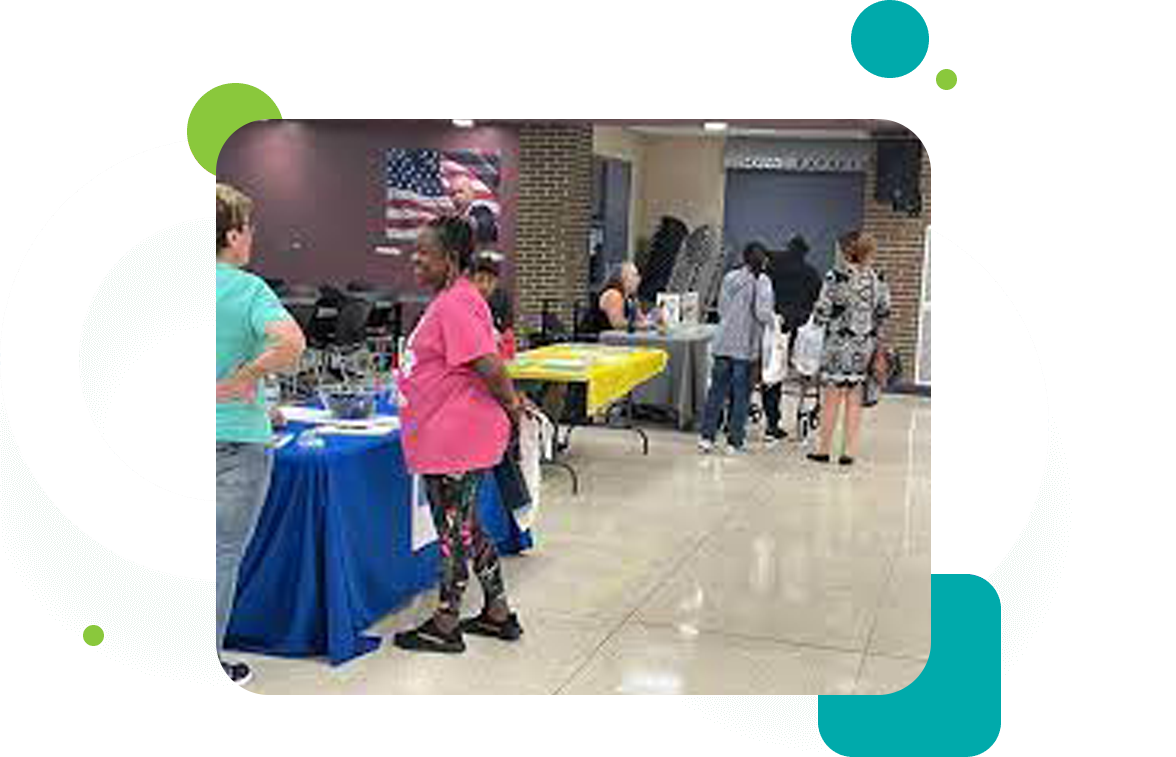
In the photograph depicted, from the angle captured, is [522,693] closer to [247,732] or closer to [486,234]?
[247,732]

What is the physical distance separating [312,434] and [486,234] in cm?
685

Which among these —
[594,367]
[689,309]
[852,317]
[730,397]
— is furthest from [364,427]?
[689,309]

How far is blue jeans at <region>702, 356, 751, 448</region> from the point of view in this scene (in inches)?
305

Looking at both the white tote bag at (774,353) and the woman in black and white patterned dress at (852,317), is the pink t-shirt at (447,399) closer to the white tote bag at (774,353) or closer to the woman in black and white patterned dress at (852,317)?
the woman in black and white patterned dress at (852,317)

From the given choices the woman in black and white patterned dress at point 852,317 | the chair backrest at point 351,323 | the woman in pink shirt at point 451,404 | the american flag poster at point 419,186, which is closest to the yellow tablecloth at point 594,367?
the woman in black and white patterned dress at point 852,317

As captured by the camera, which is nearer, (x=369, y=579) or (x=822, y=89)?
(x=822, y=89)

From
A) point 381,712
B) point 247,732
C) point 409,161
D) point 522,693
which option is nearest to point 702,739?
point 381,712

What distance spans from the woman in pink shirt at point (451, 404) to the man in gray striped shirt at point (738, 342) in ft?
12.6

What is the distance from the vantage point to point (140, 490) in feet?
6.57

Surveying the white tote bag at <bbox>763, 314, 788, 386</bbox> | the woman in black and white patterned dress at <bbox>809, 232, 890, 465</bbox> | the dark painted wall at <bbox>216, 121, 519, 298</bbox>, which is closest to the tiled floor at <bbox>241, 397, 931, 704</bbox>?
the woman in black and white patterned dress at <bbox>809, 232, 890, 465</bbox>

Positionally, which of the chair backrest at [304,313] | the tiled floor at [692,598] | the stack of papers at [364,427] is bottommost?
the tiled floor at [692,598]

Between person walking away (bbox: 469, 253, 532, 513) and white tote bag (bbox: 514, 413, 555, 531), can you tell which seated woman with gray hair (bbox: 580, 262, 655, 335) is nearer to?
white tote bag (bbox: 514, 413, 555, 531)

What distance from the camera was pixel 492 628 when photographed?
13.3 feet

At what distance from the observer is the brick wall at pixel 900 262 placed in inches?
448
